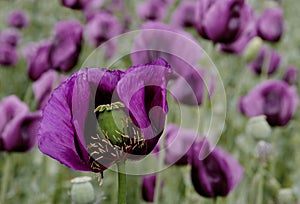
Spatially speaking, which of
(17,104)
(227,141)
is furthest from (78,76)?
(227,141)

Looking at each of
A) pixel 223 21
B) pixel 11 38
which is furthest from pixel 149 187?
pixel 11 38

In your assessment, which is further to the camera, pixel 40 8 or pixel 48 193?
pixel 40 8

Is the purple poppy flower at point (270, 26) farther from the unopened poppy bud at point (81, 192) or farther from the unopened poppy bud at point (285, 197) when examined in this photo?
the unopened poppy bud at point (81, 192)

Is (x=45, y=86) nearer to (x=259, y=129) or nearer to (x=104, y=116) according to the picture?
(x=259, y=129)

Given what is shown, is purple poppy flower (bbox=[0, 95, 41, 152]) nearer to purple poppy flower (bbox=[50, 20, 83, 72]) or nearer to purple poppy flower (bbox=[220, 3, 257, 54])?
purple poppy flower (bbox=[50, 20, 83, 72])

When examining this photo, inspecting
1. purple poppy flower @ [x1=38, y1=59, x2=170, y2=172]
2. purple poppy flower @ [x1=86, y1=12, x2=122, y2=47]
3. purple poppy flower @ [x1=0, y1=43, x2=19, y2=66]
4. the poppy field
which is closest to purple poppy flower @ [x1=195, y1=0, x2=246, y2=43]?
the poppy field

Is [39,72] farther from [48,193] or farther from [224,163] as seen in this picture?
[224,163]
